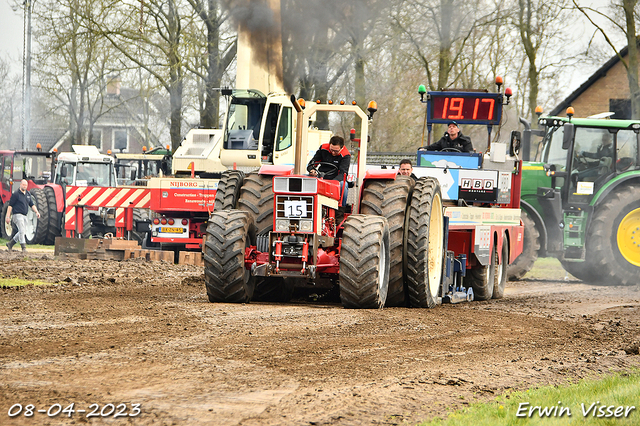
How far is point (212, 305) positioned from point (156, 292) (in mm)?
2768

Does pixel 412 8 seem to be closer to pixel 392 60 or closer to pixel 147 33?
pixel 392 60

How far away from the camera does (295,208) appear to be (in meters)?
9.29

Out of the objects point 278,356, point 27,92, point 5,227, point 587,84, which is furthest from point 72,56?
point 278,356

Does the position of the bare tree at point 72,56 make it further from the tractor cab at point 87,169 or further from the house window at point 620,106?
the house window at point 620,106

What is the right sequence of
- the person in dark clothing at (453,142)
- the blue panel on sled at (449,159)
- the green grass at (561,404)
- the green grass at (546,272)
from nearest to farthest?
the green grass at (561,404), the blue panel on sled at (449,159), the person in dark clothing at (453,142), the green grass at (546,272)

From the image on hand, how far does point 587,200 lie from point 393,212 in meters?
8.39

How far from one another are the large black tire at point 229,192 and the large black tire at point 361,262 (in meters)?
1.67

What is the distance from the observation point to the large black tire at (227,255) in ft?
30.6

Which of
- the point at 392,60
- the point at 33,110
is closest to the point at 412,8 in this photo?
the point at 392,60

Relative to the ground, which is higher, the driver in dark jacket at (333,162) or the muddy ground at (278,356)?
the driver in dark jacket at (333,162)

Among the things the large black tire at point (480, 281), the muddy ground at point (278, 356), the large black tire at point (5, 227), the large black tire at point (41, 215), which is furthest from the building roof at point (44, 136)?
the muddy ground at point (278, 356)

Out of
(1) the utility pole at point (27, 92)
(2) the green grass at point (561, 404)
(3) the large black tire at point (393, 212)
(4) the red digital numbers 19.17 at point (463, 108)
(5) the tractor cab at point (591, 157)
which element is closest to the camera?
(2) the green grass at point (561, 404)

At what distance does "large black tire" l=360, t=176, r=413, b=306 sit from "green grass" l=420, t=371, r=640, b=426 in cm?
394

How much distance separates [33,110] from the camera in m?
54.9
